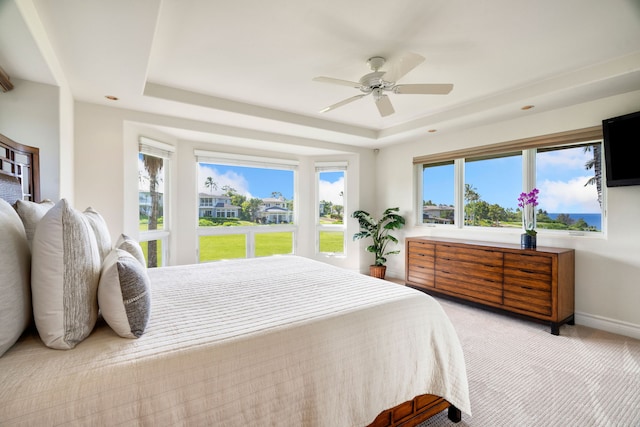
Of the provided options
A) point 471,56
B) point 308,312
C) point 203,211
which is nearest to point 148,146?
point 203,211

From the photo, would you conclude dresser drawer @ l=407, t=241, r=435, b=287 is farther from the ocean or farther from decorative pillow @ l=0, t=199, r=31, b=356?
decorative pillow @ l=0, t=199, r=31, b=356

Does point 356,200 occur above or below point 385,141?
below

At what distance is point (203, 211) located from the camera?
464 centimetres

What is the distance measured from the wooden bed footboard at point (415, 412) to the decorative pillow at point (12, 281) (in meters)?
1.54

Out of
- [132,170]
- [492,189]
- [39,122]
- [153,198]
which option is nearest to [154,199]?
[153,198]

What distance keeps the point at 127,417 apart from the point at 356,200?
471 cm

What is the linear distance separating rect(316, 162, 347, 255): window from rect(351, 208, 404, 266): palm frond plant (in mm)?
369

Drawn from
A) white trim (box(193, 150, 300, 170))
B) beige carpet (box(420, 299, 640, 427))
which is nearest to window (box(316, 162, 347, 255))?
white trim (box(193, 150, 300, 170))

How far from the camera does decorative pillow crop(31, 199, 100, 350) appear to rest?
102 cm

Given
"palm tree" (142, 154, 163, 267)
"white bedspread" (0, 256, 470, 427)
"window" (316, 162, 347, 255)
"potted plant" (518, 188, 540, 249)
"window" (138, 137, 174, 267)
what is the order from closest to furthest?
1. "white bedspread" (0, 256, 470, 427)
2. "potted plant" (518, 188, 540, 249)
3. "window" (138, 137, 174, 267)
4. "palm tree" (142, 154, 163, 267)
5. "window" (316, 162, 347, 255)

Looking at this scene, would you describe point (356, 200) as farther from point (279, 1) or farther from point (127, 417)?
point (127, 417)

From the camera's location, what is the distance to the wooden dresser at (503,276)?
2936 millimetres

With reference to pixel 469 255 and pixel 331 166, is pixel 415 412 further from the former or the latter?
pixel 331 166

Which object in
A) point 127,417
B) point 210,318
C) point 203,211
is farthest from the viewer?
point 203,211
